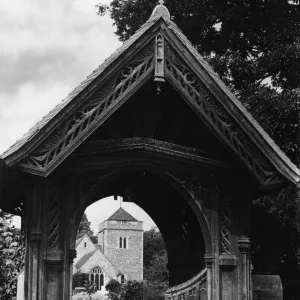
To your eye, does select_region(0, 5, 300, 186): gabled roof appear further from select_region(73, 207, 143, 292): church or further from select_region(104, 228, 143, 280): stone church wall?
select_region(104, 228, 143, 280): stone church wall

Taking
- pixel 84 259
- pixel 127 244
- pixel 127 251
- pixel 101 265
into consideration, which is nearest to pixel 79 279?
pixel 101 265

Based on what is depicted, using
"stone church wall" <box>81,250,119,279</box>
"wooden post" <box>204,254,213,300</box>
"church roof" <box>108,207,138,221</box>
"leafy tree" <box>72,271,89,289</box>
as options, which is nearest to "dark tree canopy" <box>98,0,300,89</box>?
"wooden post" <box>204,254,213,300</box>

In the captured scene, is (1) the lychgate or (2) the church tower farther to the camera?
(2) the church tower

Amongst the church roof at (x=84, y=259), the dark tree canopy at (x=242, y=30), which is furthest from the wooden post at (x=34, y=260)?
the church roof at (x=84, y=259)

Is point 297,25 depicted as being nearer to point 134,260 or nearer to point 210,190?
point 210,190

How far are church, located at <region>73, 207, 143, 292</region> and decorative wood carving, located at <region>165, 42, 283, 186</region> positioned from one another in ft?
280

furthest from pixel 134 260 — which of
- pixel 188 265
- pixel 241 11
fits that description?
pixel 188 265

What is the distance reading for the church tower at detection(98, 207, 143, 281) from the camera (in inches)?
4085

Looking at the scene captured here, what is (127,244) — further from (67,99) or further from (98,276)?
(67,99)

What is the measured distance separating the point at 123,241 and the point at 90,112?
9986cm

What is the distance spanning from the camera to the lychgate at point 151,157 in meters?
8.62

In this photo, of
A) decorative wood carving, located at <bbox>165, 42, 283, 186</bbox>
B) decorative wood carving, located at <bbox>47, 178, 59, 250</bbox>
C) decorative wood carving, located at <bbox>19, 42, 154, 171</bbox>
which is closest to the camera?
decorative wood carving, located at <bbox>19, 42, 154, 171</bbox>

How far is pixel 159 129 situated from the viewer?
10828 mm

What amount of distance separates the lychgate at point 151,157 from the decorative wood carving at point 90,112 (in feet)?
0.04
